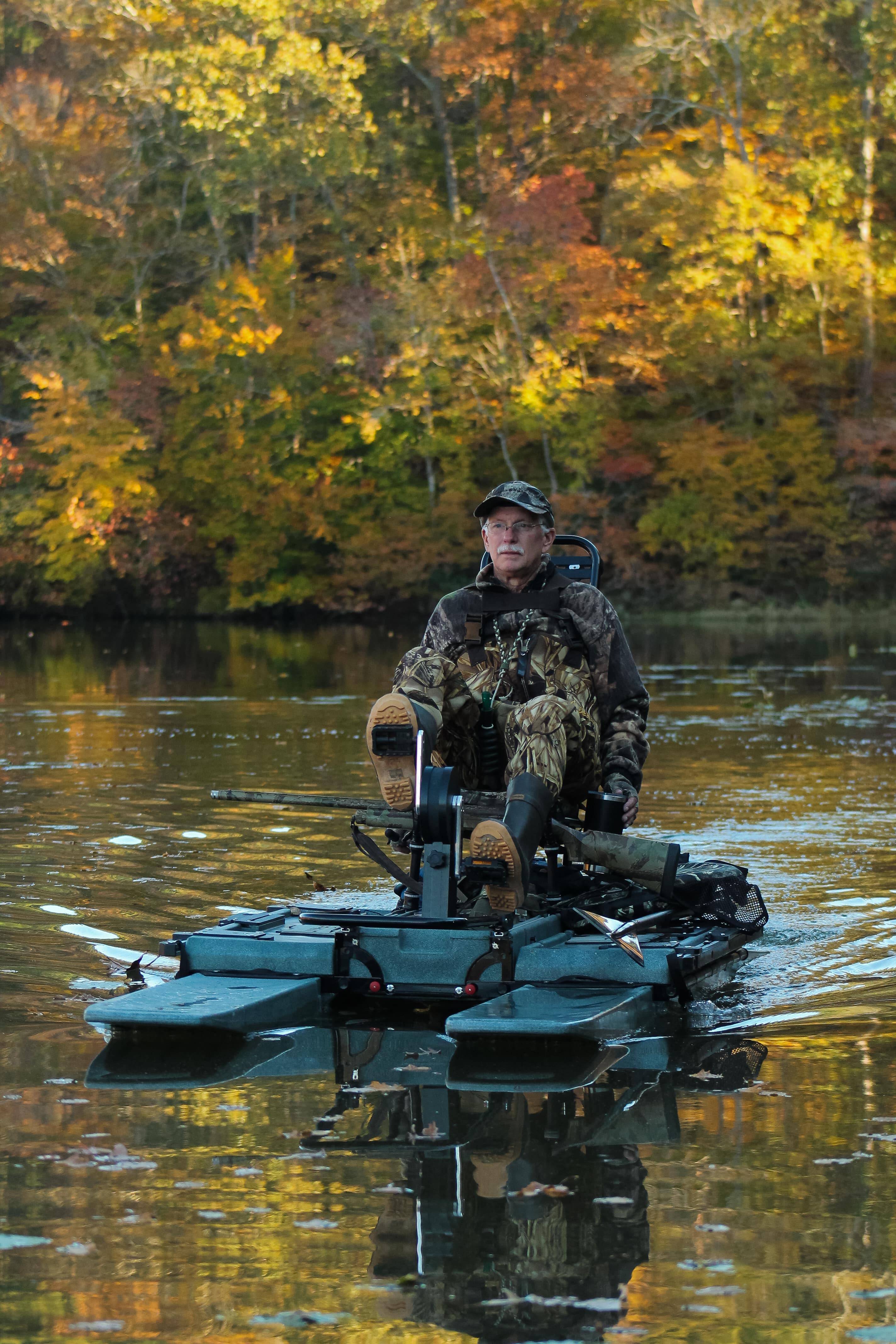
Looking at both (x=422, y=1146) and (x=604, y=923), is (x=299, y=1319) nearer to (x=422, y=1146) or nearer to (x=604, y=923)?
(x=422, y=1146)

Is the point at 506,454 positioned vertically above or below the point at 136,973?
above

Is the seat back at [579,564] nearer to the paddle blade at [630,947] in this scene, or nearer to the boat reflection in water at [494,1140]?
the paddle blade at [630,947]

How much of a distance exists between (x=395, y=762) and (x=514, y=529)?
1.29m

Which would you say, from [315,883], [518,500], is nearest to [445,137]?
[315,883]

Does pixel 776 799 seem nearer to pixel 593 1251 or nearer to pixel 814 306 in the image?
pixel 593 1251

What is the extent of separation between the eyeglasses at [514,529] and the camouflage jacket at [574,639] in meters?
0.18

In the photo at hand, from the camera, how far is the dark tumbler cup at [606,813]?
24.3 ft

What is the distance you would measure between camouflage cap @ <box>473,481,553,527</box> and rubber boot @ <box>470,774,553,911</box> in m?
1.22

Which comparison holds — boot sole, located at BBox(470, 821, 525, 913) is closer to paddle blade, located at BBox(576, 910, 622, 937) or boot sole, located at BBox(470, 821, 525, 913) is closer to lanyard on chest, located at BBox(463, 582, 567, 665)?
paddle blade, located at BBox(576, 910, 622, 937)

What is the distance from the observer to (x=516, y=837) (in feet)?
21.9

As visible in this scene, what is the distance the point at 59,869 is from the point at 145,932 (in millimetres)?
1837

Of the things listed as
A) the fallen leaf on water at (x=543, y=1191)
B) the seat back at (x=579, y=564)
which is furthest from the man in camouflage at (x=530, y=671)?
the fallen leaf on water at (x=543, y=1191)

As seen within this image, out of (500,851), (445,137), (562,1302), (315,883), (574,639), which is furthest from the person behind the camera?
(445,137)

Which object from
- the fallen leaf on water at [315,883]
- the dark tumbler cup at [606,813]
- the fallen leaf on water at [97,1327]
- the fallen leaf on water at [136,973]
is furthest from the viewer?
the fallen leaf on water at [315,883]
